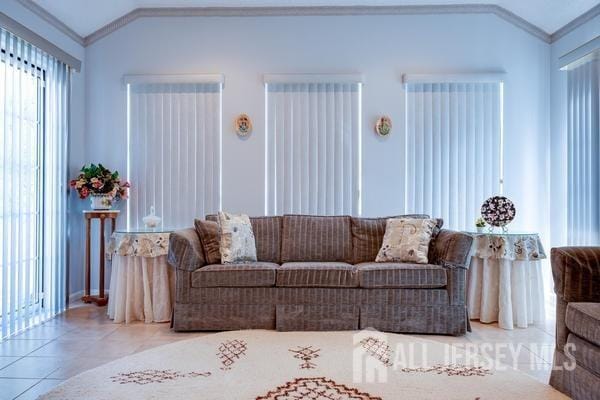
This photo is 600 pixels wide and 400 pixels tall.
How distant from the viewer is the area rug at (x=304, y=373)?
235cm

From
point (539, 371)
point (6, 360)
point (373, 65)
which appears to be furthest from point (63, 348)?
point (373, 65)

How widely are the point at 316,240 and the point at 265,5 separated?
8.20ft

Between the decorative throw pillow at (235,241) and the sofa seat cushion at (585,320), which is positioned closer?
the sofa seat cushion at (585,320)

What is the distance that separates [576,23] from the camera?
14.1 ft

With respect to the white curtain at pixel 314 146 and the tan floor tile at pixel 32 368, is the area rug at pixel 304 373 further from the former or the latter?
the white curtain at pixel 314 146

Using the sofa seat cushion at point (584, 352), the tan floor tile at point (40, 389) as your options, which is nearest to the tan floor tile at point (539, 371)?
the sofa seat cushion at point (584, 352)

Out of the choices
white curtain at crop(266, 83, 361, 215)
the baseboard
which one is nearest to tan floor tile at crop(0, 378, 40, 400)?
the baseboard

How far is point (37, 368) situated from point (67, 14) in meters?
3.20

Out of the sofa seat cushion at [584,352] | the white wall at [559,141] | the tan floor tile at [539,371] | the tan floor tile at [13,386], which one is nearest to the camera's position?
the sofa seat cushion at [584,352]

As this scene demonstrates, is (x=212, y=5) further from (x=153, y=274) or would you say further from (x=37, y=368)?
(x=37, y=368)

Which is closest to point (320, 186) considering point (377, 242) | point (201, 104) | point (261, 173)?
point (261, 173)

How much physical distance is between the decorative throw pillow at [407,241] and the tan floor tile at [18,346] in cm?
273

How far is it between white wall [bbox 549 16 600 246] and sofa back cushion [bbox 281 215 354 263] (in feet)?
7.00

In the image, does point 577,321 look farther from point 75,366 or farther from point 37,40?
point 37,40
